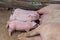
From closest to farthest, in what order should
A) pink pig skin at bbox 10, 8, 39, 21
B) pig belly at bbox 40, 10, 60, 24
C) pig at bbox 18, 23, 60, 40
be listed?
pig at bbox 18, 23, 60, 40
pig belly at bbox 40, 10, 60, 24
pink pig skin at bbox 10, 8, 39, 21

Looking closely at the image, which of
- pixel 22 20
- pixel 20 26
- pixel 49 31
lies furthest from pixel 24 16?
pixel 49 31

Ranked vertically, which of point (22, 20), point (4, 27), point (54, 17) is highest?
point (54, 17)

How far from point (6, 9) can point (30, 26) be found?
66 centimetres

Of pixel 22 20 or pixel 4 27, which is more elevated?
pixel 22 20

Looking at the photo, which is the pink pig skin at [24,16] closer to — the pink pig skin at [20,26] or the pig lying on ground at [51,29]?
the pink pig skin at [20,26]

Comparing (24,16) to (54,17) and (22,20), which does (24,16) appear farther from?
(54,17)

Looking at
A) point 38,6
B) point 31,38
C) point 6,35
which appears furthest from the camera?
point 38,6

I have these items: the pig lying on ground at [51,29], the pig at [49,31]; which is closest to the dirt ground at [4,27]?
the pig lying on ground at [51,29]

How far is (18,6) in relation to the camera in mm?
2568

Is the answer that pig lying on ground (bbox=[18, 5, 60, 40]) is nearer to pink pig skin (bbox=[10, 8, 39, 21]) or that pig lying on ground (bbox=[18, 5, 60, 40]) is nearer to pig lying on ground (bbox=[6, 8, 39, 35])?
pig lying on ground (bbox=[6, 8, 39, 35])

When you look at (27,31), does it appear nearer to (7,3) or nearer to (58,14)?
(58,14)

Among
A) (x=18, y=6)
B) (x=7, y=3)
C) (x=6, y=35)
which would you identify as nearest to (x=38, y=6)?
(x=18, y=6)

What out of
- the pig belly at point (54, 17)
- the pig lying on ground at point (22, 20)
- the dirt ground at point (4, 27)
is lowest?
the dirt ground at point (4, 27)

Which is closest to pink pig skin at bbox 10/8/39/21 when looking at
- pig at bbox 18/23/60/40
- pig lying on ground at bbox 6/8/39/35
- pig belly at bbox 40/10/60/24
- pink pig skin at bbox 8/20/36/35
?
pig lying on ground at bbox 6/8/39/35
